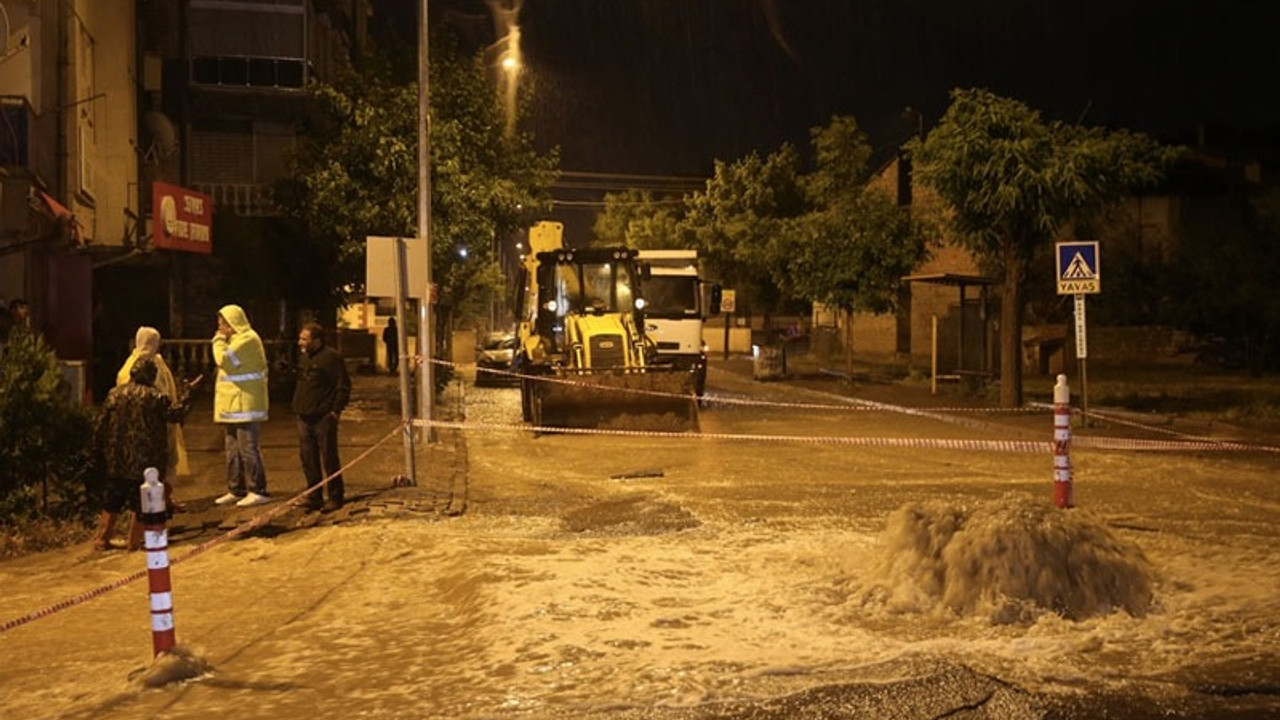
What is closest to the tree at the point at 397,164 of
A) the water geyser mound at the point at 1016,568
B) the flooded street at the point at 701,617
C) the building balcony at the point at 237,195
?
the building balcony at the point at 237,195

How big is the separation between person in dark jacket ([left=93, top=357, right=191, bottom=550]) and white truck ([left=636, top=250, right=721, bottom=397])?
55.7ft

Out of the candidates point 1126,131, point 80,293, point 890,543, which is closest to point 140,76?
point 80,293

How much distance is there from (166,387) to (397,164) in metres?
12.4

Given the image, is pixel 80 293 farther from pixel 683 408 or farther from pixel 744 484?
pixel 744 484

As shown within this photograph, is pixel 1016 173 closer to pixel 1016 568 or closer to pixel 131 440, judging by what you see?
pixel 1016 568

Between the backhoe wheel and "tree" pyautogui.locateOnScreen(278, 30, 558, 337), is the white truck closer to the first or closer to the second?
"tree" pyautogui.locateOnScreen(278, 30, 558, 337)

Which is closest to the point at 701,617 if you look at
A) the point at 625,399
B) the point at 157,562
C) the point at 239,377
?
the point at 157,562

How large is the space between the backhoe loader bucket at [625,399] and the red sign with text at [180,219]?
934 cm

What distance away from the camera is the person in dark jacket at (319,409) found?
11641 mm

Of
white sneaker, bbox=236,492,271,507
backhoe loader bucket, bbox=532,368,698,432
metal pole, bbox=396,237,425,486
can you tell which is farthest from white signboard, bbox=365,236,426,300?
backhoe loader bucket, bbox=532,368,698,432

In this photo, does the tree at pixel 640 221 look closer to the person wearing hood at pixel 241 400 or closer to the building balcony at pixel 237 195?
the building balcony at pixel 237 195

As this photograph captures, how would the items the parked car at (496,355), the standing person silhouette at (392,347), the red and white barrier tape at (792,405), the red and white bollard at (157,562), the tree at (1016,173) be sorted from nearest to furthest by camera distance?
the red and white bollard at (157,562) < the red and white barrier tape at (792,405) < the tree at (1016,173) < the standing person silhouette at (392,347) < the parked car at (496,355)

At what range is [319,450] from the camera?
38.8 feet

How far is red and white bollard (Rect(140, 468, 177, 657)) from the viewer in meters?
6.28
